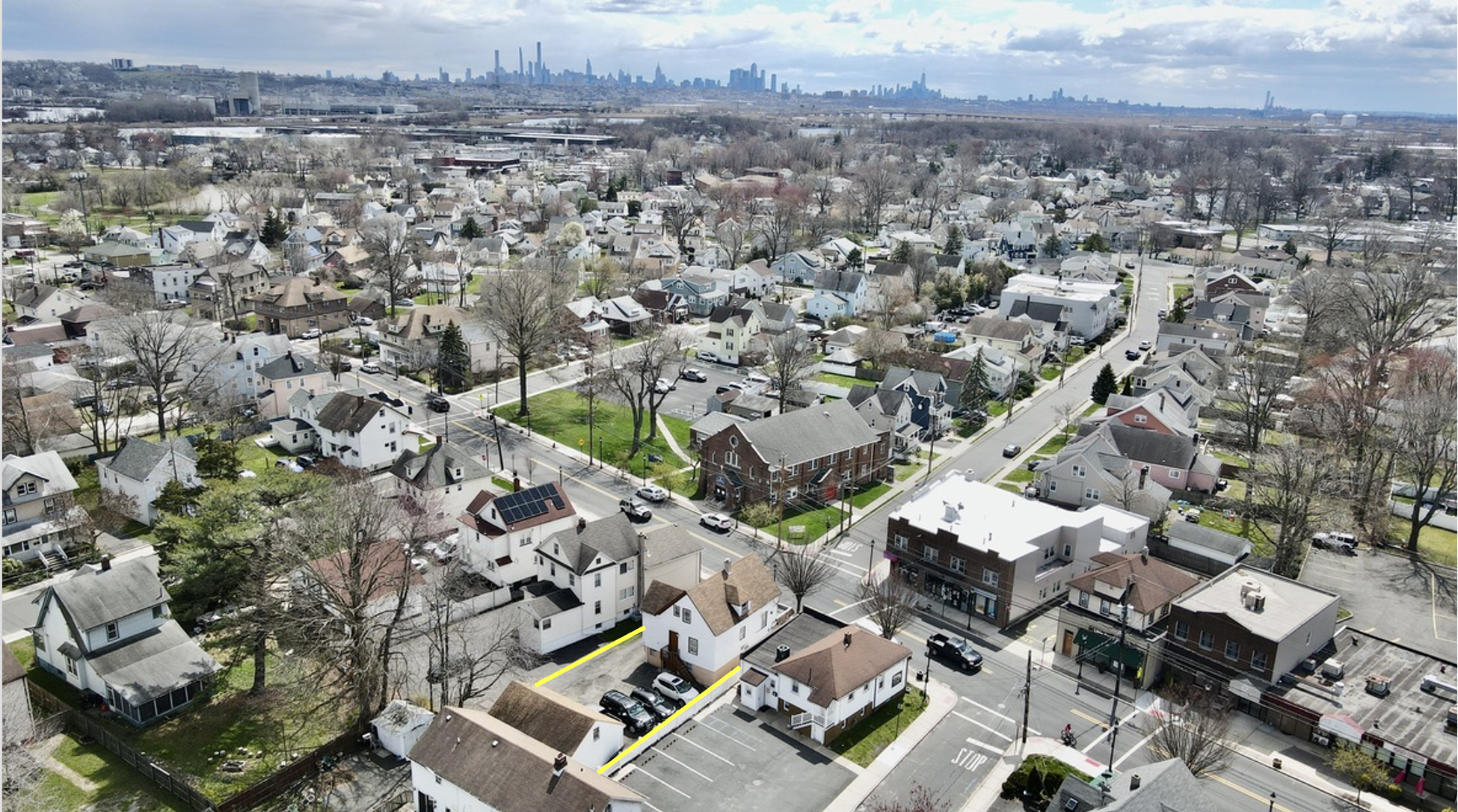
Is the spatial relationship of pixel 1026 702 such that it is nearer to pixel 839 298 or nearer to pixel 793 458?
pixel 793 458

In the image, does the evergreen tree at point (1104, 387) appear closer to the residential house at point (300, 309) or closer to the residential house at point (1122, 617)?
the residential house at point (1122, 617)

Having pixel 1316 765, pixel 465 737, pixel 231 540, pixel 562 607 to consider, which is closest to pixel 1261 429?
pixel 1316 765

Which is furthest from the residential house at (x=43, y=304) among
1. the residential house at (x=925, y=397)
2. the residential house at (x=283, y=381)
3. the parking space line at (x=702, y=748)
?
the parking space line at (x=702, y=748)

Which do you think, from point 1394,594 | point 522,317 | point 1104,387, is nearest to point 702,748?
point 1394,594

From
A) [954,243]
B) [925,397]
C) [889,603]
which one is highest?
[954,243]

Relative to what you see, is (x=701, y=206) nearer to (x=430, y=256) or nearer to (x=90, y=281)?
(x=430, y=256)

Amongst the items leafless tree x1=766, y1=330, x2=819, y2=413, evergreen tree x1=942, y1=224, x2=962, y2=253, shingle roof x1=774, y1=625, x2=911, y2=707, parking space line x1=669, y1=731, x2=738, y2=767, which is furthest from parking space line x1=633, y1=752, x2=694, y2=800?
evergreen tree x1=942, y1=224, x2=962, y2=253

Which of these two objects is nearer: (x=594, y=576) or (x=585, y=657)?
(x=585, y=657)
